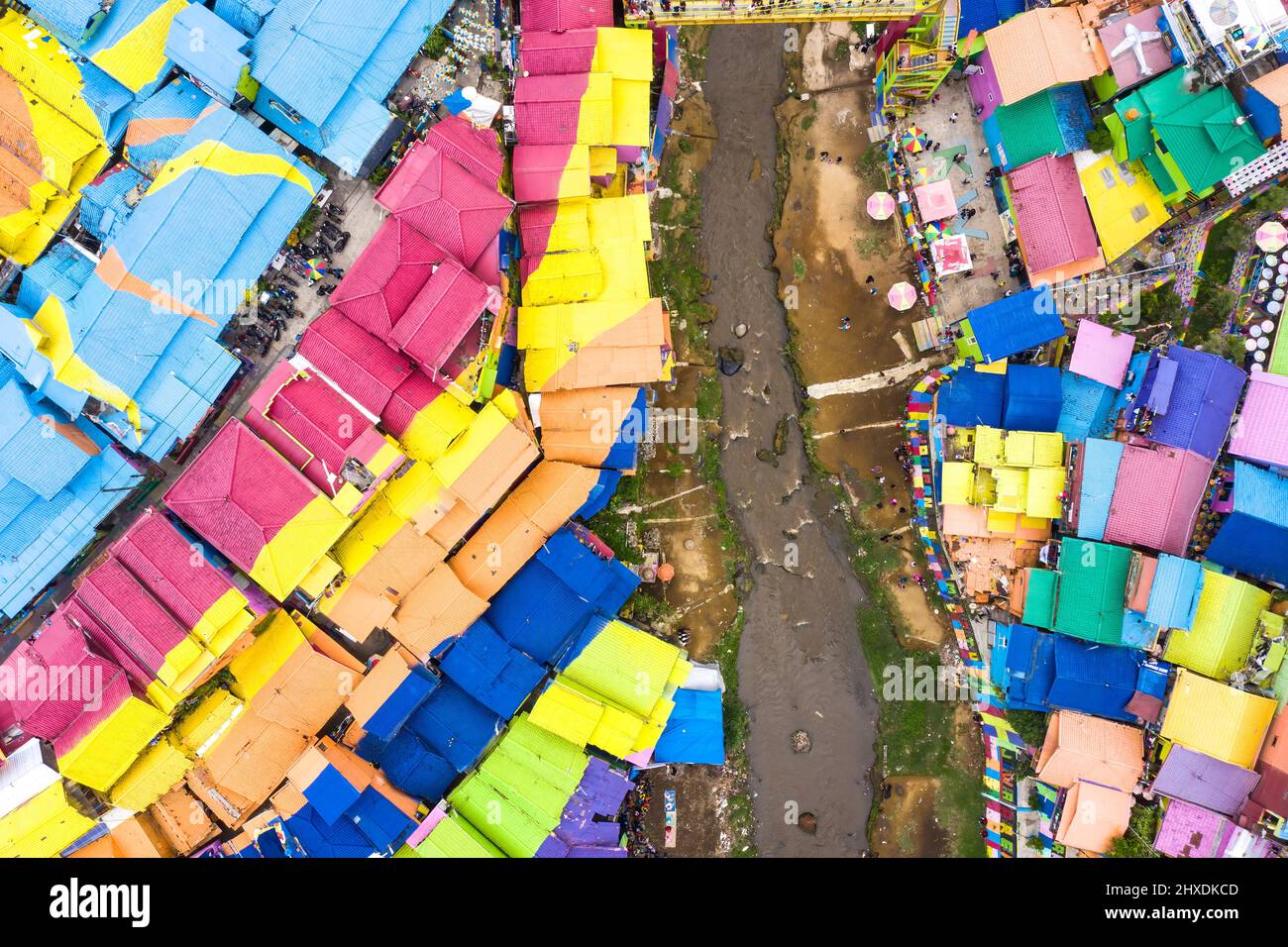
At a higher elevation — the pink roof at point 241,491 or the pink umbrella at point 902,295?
the pink umbrella at point 902,295

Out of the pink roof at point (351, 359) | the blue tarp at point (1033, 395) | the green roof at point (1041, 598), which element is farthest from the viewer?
the green roof at point (1041, 598)

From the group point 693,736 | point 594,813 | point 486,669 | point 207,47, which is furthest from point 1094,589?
point 207,47

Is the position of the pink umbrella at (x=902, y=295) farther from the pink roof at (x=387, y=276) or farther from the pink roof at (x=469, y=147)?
the pink roof at (x=387, y=276)

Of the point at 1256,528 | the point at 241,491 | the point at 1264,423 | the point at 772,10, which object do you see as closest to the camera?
the point at 241,491

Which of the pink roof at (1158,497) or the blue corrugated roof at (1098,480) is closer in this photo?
the pink roof at (1158,497)


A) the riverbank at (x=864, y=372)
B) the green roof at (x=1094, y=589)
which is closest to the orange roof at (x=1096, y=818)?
the riverbank at (x=864, y=372)

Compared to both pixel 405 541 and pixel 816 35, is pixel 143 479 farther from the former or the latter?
pixel 816 35

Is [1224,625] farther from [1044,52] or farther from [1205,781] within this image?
[1044,52]
